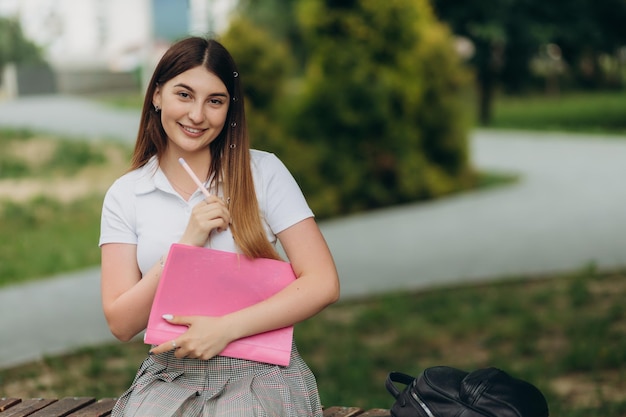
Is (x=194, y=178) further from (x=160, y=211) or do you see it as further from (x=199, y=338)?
(x=199, y=338)

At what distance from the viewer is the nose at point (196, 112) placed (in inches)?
97.3

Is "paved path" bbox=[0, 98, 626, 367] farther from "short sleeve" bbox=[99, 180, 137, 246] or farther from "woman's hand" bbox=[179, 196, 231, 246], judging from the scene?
"woman's hand" bbox=[179, 196, 231, 246]

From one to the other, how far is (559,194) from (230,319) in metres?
9.74

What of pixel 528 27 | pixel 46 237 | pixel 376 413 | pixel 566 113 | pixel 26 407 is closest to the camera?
pixel 376 413

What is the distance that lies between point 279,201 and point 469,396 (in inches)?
25.3

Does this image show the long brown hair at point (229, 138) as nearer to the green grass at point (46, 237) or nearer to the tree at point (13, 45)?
the green grass at point (46, 237)

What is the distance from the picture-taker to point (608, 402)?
4.55m

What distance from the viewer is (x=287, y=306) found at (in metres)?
2.48

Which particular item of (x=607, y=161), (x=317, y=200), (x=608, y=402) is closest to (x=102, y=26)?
(x=607, y=161)

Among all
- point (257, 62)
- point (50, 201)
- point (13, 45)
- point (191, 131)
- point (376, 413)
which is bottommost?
point (50, 201)

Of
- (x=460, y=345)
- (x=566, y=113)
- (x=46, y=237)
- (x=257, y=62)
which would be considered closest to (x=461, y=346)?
(x=460, y=345)

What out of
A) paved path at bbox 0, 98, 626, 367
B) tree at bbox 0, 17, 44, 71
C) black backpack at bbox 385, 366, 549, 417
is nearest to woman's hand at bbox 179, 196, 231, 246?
black backpack at bbox 385, 366, 549, 417

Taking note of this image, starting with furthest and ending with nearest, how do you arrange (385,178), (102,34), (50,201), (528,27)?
(102,34)
(528,27)
(50,201)
(385,178)

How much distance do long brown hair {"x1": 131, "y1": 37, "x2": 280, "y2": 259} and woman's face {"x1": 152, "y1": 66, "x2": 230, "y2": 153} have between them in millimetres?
19
